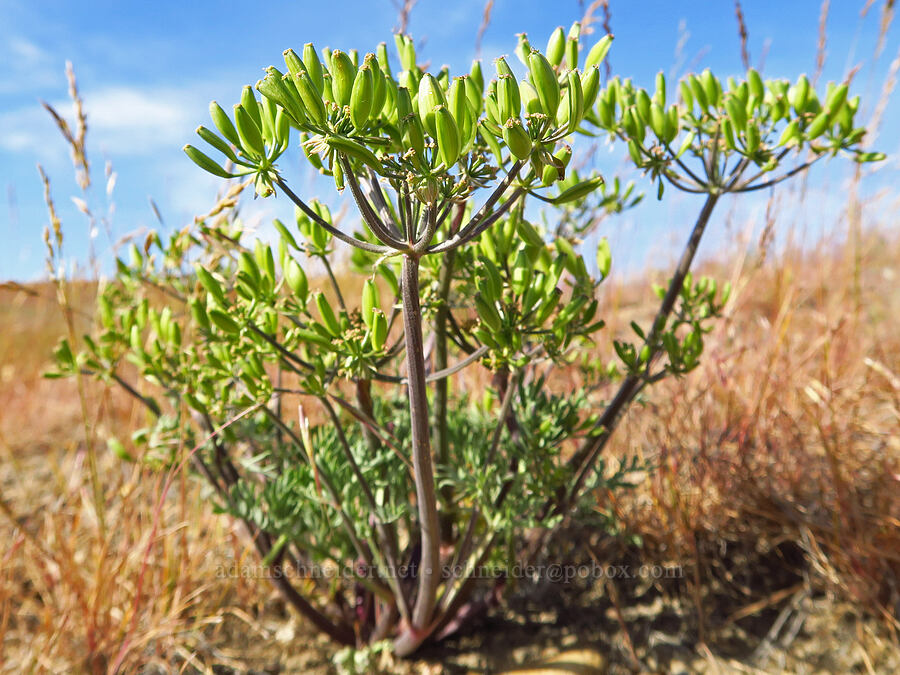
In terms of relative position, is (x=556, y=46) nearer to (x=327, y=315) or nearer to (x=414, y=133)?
(x=414, y=133)

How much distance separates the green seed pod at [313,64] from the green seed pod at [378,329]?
359mm

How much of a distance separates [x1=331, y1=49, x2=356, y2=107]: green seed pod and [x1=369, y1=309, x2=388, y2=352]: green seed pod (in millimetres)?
338

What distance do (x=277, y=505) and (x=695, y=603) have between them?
4.31 ft

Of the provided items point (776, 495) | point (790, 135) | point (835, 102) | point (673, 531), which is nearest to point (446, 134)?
point (790, 135)

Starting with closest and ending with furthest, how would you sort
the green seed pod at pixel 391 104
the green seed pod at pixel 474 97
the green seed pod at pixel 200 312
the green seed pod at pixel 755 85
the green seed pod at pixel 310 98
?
the green seed pod at pixel 310 98
the green seed pod at pixel 391 104
the green seed pod at pixel 474 97
the green seed pod at pixel 200 312
the green seed pod at pixel 755 85

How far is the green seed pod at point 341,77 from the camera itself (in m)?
0.77

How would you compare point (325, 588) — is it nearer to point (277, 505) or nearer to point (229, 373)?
point (277, 505)

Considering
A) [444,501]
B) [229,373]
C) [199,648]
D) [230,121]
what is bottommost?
[199,648]

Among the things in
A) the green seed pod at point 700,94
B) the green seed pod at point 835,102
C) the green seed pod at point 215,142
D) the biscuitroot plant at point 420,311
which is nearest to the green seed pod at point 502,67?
the biscuitroot plant at point 420,311

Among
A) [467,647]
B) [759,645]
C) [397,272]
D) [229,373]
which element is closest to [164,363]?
[229,373]

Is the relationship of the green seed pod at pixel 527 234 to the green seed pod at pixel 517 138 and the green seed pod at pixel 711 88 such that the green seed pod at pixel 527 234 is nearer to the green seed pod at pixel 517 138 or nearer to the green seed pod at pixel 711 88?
the green seed pod at pixel 517 138

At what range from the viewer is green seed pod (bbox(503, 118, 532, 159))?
76 cm

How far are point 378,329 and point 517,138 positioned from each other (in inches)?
15.8

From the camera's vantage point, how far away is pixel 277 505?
1418 mm
